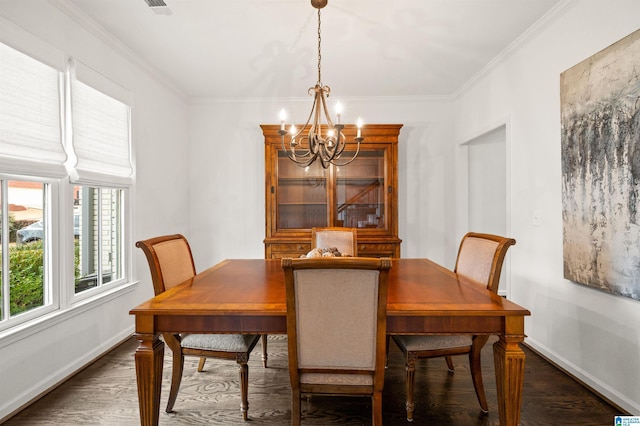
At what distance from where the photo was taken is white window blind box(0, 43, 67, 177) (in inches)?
73.0

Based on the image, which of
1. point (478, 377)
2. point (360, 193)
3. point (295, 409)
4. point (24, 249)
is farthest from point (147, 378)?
point (360, 193)

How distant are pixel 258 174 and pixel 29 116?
2.42 metres

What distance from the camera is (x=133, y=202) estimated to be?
3033 millimetres

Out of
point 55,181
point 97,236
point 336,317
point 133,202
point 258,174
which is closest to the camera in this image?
point 336,317

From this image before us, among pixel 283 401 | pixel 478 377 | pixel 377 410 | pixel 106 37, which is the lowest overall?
pixel 283 401

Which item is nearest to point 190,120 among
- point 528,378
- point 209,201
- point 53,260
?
point 209,201

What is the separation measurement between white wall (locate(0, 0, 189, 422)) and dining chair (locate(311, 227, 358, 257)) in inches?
64.5

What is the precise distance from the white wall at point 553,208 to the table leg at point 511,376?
94 cm

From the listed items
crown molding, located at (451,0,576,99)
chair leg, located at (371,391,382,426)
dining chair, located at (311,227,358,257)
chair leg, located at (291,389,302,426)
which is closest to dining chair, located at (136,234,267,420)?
chair leg, located at (291,389,302,426)

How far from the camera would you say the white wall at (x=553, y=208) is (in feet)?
6.24

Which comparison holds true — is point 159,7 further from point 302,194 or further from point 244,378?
point 244,378

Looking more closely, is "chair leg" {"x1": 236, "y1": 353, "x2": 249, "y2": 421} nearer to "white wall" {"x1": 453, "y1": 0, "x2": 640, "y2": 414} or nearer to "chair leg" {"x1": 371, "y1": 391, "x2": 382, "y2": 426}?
"chair leg" {"x1": 371, "y1": 391, "x2": 382, "y2": 426}

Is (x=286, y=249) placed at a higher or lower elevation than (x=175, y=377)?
higher

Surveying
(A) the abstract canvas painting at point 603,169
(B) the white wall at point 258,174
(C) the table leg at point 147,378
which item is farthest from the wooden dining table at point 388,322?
Result: (B) the white wall at point 258,174
